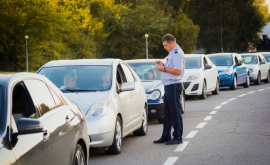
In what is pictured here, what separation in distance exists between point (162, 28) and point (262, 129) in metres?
77.1

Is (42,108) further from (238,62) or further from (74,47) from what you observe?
(74,47)

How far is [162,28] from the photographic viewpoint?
293 feet

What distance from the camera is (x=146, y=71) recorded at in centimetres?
1572

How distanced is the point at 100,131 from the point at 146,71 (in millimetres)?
6748

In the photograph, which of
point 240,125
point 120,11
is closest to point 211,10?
point 120,11

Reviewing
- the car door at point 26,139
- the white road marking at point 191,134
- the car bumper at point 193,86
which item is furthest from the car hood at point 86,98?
the car bumper at point 193,86

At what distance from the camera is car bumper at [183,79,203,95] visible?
21.7 m

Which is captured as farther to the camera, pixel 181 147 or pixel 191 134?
pixel 191 134

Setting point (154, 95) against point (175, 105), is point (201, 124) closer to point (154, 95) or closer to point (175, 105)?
point (154, 95)

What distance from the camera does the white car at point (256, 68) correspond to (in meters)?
33.1

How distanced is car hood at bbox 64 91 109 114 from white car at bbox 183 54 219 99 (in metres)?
12.1

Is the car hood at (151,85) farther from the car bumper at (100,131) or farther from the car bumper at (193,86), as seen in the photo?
the car bumper at (193,86)

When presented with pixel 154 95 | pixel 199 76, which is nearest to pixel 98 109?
pixel 154 95

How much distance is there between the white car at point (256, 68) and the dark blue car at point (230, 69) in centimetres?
307
